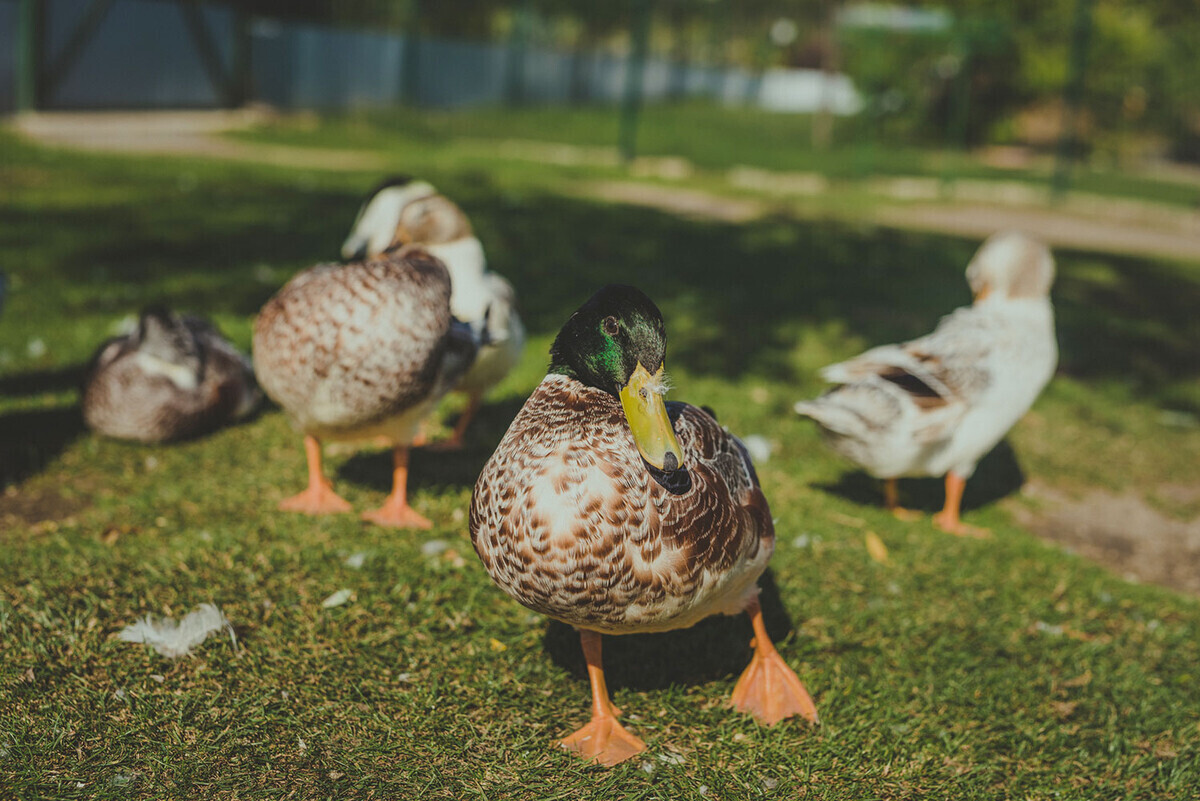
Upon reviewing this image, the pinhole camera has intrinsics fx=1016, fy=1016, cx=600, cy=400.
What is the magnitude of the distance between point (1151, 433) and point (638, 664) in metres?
4.58

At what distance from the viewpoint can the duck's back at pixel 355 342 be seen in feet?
12.4

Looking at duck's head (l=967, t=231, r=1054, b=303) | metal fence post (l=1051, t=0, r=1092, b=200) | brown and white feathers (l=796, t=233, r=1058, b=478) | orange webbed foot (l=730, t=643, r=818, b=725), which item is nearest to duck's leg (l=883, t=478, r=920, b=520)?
brown and white feathers (l=796, t=233, r=1058, b=478)

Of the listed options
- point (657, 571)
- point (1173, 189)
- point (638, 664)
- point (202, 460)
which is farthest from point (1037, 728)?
point (1173, 189)

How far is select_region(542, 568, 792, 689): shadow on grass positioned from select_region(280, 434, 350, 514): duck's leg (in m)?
1.23

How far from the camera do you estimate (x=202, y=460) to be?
4828 millimetres

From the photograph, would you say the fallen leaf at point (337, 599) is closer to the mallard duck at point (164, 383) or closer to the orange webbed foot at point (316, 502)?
the orange webbed foot at point (316, 502)

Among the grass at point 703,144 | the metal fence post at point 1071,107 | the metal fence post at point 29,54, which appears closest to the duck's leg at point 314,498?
the grass at point 703,144

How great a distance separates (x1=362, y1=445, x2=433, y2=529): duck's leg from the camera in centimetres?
418

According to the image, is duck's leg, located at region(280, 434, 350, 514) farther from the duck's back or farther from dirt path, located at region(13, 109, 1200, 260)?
dirt path, located at region(13, 109, 1200, 260)

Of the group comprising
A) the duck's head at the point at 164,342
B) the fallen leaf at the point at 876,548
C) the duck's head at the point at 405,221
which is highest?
the duck's head at the point at 405,221

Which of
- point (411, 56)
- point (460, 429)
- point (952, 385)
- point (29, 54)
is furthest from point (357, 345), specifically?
point (411, 56)

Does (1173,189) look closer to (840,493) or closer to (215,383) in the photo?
(840,493)

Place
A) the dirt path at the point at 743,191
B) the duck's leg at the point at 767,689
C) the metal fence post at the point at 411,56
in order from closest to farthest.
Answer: the duck's leg at the point at 767,689
the dirt path at the point at 743,191
the metal fence post at the point at 411,56

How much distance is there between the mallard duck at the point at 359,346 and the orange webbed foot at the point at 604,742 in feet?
5.00
